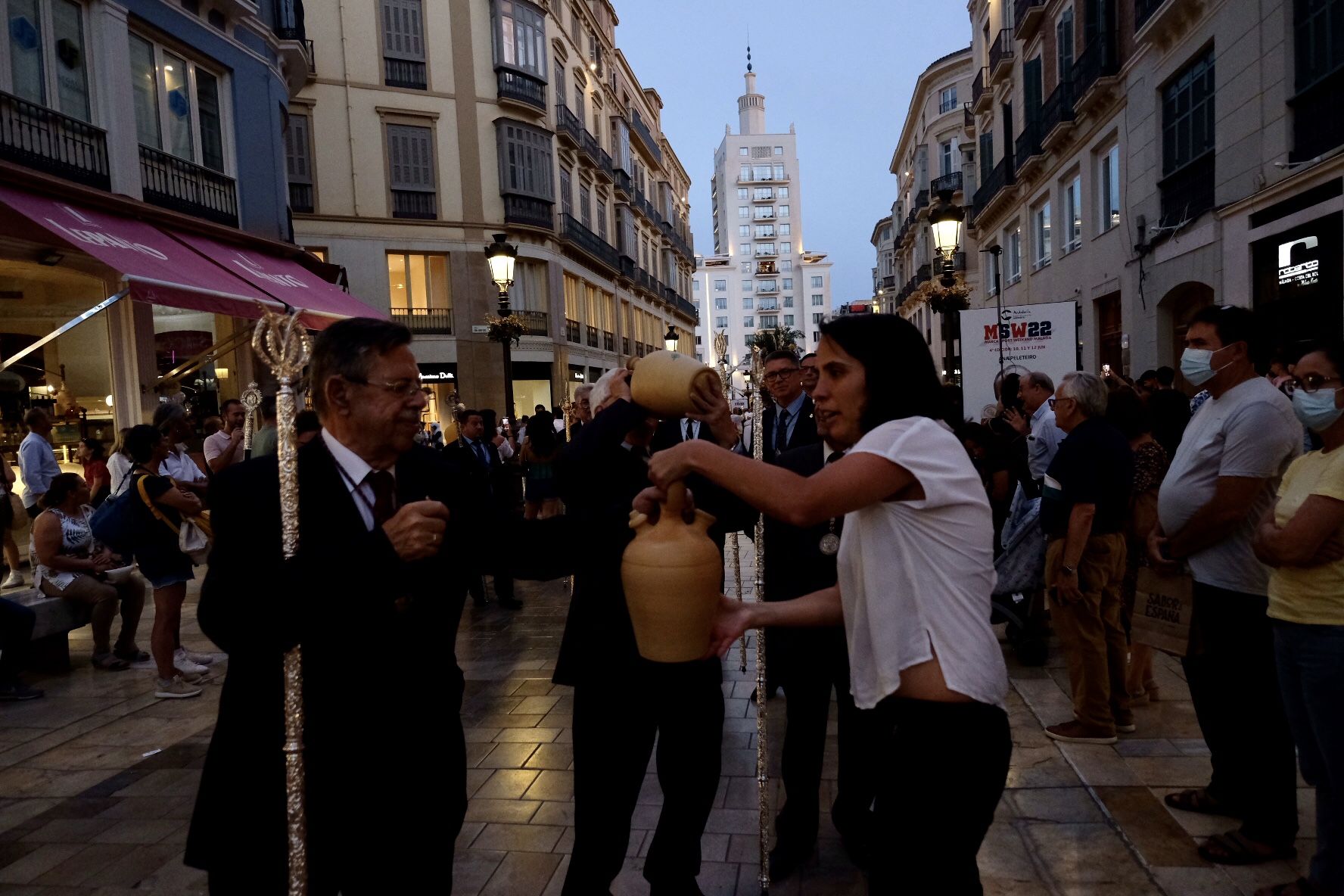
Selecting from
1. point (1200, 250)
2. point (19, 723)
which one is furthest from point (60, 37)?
point (1200, 250)

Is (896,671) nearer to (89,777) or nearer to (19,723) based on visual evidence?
(89,777)

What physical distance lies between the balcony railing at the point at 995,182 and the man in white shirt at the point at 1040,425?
19140mm

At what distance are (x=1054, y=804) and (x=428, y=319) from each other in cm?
2290

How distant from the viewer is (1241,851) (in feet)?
10.1

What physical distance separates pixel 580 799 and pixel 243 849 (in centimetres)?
101

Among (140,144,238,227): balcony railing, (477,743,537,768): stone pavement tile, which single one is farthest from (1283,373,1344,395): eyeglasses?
(140,144,238,227): balcony railing

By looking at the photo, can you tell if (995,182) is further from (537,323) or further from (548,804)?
(548,804)

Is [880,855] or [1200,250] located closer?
[880,855]

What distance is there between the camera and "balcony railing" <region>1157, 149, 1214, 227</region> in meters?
11.5

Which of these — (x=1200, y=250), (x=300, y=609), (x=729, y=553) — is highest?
(x=1200, y=250)

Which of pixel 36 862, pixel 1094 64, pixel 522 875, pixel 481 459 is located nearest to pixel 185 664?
pixel 36 862

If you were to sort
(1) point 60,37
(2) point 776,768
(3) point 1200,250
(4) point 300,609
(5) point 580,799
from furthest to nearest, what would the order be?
(3) point 1200,250, (1) point 60,37, (2) point 776,768, (5) point 580,799, (4) point 300,609

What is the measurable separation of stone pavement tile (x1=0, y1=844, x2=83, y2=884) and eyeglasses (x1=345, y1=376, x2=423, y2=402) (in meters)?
3.05

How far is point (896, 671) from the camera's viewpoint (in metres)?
1.88
